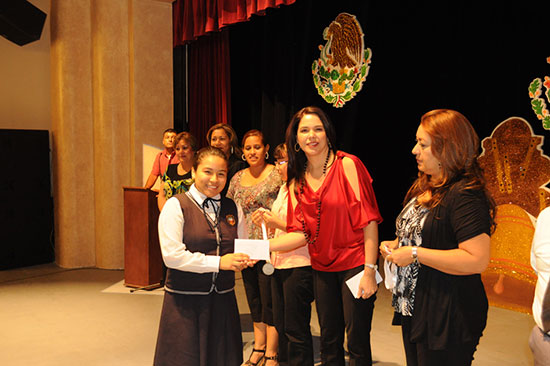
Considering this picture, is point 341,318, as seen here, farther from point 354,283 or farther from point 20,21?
point 20,21

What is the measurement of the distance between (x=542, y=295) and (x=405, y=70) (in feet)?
10.4

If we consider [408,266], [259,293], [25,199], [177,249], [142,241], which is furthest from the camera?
[25,199]

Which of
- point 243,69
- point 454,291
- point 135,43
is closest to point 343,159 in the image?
point 454,291

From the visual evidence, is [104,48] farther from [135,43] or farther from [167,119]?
[167,119]

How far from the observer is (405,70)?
4.38m

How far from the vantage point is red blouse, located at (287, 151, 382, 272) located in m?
2.26

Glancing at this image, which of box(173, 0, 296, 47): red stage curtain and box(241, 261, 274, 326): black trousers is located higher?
box(173, 0, 296, 47): red stage curtain

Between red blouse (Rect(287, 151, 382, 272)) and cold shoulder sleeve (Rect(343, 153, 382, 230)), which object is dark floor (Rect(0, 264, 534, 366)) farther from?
cold shoulder sleeve (Rect(343, 153, 382, 230))

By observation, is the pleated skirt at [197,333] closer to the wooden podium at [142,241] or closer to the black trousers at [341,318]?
the black trousers at [341,318]

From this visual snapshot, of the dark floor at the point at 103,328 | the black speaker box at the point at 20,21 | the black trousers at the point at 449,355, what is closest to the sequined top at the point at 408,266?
the black trousers at the point at 449,355

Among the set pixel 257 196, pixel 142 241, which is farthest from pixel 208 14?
pixel 257 196

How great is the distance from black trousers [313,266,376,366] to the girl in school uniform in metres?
0.40

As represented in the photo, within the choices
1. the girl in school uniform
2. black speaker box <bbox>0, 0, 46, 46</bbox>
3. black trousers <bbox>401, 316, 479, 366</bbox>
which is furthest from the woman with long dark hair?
black speaker box <bbox>0, 0, 46, 46</bbox>

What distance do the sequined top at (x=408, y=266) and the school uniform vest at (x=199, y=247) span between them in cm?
79
